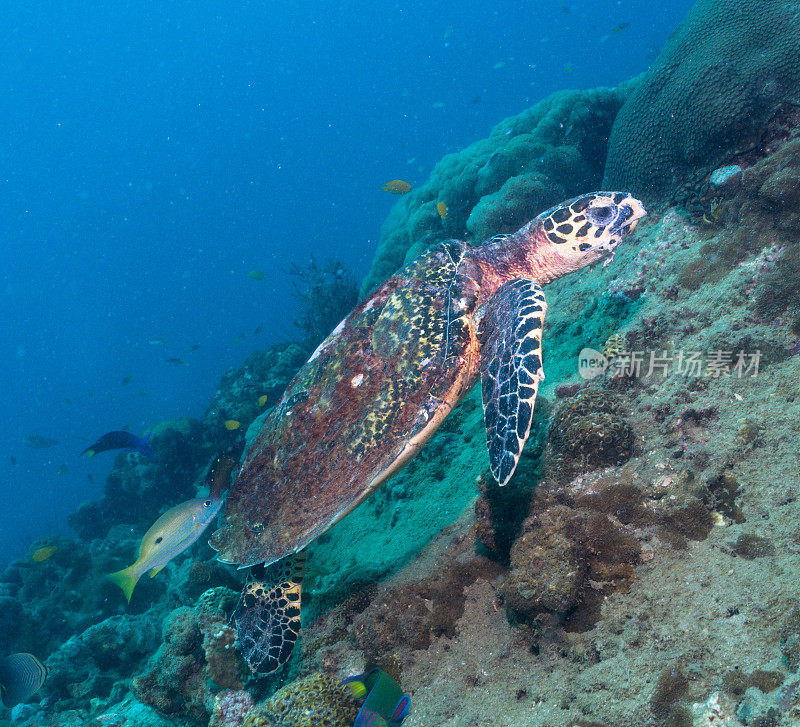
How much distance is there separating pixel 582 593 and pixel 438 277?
2350mm

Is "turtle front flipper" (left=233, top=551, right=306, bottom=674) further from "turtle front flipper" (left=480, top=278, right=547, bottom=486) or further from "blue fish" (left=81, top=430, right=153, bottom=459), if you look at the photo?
"blue fish" (left=81, top=430, right=153, bottom=459)

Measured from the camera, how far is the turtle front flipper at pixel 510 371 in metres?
2.28

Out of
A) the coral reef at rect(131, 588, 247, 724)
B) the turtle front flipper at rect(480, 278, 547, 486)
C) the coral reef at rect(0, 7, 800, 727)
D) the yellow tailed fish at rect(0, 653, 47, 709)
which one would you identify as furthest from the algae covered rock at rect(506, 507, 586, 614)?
the yellow tailed fish at rect(0, 653, 47, 709)

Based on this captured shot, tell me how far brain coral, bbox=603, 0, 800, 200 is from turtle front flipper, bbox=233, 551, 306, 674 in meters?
6.39

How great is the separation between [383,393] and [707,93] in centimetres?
587

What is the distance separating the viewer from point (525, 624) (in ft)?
8.40

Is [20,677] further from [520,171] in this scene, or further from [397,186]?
[520,171]

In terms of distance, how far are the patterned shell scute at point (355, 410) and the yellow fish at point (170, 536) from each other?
0.66 feet

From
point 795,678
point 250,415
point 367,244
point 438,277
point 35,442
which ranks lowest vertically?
point 367,244

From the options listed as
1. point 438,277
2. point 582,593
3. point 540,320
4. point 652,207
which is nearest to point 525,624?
point 582,593

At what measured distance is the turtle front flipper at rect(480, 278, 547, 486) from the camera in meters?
2.28

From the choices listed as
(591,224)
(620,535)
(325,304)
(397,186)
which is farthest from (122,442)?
(325,304)

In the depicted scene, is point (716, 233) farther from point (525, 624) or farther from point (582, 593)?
point (525, 624)

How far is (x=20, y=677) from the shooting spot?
4.88m
